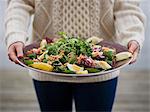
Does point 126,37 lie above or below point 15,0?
below

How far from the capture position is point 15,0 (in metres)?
1.25

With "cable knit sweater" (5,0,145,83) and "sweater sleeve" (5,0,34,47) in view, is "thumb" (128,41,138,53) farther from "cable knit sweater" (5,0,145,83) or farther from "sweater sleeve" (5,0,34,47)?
"sweater sleeve" (5,0,34,47)

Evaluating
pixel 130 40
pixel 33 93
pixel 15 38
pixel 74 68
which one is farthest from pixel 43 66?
pixel 33 93

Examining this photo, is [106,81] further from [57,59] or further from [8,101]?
[8,101]

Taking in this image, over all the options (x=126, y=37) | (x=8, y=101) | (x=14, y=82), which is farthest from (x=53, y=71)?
(x=14, y=82)

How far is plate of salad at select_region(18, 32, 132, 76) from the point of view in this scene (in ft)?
3.23

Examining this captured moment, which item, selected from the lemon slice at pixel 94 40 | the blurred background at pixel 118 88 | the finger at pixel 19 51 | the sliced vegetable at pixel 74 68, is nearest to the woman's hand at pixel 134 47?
the lemon slice at pixel 94 40

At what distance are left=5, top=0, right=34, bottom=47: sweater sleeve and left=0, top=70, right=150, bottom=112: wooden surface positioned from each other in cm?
97

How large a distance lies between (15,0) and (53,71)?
392mm

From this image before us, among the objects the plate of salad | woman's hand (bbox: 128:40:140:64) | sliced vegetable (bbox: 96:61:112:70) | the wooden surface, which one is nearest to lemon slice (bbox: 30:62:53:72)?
the plate of salad

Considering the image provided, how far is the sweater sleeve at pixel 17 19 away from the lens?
3.89 feet

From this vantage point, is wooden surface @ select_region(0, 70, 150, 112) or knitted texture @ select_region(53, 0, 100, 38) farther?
wooden surface @ select_region(0, 70, 150, 112)

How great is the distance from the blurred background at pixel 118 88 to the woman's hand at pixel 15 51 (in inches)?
34.1

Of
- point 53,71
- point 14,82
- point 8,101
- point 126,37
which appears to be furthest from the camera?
point 14,82
